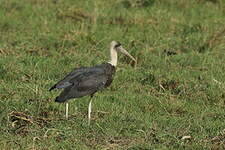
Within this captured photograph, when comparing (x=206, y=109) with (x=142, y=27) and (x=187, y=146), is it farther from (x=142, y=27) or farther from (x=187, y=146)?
(x=142, y=27)

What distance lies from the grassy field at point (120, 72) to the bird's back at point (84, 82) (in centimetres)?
28

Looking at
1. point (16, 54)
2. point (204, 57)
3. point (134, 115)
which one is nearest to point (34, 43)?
point (16, 54)

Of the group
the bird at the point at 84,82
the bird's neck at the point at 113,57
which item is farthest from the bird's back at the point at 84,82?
the bird's neck at the point at 113,57

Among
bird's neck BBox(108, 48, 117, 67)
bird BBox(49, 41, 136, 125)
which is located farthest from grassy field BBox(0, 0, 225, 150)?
bird's neck BBox(108, 48, 117, 67)

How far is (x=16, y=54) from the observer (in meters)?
10.4

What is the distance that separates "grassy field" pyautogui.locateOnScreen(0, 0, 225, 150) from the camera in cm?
702

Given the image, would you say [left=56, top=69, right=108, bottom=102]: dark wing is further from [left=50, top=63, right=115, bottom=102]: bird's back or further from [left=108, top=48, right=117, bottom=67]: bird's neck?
[left=108, top=48, right=117, bottom=67]: bird's neck

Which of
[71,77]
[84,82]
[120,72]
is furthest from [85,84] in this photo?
[120,72]

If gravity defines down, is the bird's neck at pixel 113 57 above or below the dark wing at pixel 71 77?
above

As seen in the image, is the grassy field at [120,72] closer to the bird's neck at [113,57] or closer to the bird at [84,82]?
the bird at [84,82]

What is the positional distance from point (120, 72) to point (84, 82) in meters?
2.10

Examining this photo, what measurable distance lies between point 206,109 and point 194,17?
466 centimetres

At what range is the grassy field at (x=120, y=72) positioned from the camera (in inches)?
277

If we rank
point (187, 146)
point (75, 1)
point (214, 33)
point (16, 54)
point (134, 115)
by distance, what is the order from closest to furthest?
1. point (187, 146)
2. point (134, 115)
3. point (16, 54)
4. point (214, 33)
5. point (75, 1)
